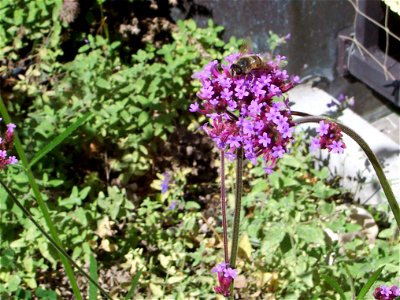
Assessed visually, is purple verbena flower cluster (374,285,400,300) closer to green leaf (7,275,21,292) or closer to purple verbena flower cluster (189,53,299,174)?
purple verbena flower cluster (189,53,299,174)

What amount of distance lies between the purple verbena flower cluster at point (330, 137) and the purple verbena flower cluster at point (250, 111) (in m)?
0.09

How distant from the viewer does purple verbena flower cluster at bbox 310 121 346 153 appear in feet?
5.79

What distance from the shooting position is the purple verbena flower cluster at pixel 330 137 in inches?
69.4

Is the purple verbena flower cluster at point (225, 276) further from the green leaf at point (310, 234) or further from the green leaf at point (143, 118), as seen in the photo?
the green leaf at point (143, 118)

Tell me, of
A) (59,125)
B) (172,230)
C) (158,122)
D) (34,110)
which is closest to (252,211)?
(172,230)

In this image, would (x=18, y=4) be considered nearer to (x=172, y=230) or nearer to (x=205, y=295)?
(x=172, y=230)

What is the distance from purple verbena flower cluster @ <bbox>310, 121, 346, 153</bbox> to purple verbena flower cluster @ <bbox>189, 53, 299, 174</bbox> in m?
0.09

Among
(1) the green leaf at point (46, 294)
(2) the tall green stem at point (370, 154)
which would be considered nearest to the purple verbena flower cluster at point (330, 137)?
(2) the tall green stem at point (370, 154)

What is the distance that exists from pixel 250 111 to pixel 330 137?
0.75ft

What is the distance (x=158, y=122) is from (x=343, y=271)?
1.26m

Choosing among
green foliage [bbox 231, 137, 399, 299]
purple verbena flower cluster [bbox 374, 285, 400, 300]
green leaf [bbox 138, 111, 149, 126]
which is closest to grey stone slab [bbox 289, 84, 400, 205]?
green foliage [bbox 231, 137, 399, 299]

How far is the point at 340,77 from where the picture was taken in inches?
168

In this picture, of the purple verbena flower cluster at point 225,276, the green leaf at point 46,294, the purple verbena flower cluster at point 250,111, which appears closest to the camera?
the purple verbena flower cluster at point 250,111

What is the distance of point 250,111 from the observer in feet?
5.66
